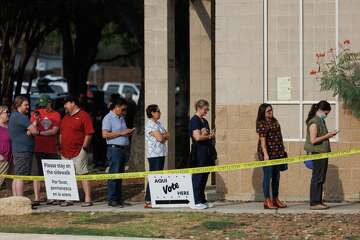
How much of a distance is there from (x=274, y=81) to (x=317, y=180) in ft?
6.72

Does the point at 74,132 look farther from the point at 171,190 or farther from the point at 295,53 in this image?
the point at 295,53

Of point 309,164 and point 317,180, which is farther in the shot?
point 309,164

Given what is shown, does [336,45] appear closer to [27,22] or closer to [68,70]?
[27,22]

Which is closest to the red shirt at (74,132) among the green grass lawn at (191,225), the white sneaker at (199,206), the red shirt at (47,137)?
the red shirt at (47,137)

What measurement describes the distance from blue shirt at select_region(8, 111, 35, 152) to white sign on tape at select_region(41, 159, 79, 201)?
40 cm

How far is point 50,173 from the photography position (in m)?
14.1

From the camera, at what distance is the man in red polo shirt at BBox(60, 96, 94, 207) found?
555 inches

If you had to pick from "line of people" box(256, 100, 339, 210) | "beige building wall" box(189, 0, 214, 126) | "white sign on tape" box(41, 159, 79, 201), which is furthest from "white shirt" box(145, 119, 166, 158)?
"beige building wall" box(189, 0, 214, 126)

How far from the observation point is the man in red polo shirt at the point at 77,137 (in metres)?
14.1

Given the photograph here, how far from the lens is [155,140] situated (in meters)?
13.7

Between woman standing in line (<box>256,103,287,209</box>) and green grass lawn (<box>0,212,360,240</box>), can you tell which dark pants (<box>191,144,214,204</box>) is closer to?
green grass lawn (<box>0,212,360,240</box>)

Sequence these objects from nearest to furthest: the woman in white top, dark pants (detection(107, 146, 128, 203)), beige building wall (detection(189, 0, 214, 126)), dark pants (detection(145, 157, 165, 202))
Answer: the woman in white top, dark pants (detection(145, 157, 165, 202)), dark pants (detection(107, 146, 128, 203)), beige building wall (detection(189, 0, 214, 126))

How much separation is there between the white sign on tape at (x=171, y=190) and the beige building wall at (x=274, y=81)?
1124 mm

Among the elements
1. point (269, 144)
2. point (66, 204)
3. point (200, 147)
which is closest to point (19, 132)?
point (66, 204)
